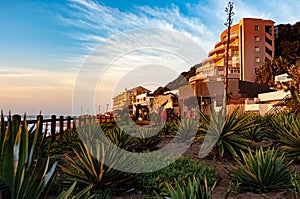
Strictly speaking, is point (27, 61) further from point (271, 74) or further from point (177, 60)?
point (271, 74)

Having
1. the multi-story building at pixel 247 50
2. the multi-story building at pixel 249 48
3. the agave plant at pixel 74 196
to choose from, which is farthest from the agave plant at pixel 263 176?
the multi-story building at pixel 249 48

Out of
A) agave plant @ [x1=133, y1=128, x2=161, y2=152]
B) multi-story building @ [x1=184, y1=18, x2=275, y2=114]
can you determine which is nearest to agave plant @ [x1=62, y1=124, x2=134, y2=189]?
agave plant @ [x1=133, y1=128, x2=161, y2=152]

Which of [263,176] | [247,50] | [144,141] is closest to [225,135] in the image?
[144,141]

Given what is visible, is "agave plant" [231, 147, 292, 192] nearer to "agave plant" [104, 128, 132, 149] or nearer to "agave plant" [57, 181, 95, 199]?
"agave plant" [104, 128, 132, 149]

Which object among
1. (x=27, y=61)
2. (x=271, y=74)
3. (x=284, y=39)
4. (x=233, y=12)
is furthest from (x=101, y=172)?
(x=284, y=39)

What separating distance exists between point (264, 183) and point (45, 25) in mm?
7862

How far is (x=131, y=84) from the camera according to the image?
498 inches

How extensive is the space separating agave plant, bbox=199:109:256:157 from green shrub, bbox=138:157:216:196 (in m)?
1.17

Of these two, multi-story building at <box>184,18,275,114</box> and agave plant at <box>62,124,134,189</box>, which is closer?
agave plant at <box>62,124,134,189</box>

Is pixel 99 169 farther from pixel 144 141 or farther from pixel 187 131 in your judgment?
pixel 187 131

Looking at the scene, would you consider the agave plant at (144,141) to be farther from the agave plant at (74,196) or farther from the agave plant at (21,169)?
the agave plant at (21,169)

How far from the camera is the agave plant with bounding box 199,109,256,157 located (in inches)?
319

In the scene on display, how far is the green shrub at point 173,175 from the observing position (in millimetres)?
6129

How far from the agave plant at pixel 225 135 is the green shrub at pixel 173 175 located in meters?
1.17
